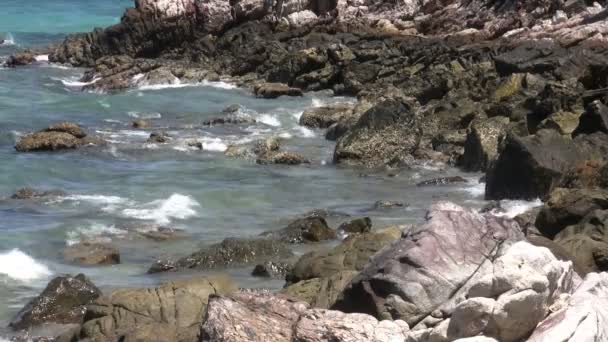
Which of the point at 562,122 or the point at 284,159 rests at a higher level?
the point at 562,122

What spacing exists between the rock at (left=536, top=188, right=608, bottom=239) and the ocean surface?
3085mm

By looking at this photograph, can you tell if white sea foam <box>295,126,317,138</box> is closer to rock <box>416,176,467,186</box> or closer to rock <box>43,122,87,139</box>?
rock <box>43,122,87,139</box>

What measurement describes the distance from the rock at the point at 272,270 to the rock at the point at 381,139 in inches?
451

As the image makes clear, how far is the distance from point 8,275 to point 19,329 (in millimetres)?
3405

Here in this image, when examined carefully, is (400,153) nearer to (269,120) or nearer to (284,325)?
(269,120)

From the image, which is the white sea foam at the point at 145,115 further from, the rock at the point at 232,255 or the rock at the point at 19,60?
the rock at the point at 232,255

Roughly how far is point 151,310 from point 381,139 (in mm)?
17032

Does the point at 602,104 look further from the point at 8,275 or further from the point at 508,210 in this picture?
the point at 8,275

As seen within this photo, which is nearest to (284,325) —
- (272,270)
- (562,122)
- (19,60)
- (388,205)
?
(272,270)

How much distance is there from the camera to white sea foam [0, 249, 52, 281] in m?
18.4

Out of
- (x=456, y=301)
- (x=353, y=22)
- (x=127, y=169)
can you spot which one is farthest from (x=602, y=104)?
(x=353, y=22)

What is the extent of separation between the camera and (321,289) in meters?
14.1

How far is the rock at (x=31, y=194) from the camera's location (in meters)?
25.6

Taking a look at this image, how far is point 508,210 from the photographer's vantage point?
22484 millimetres
